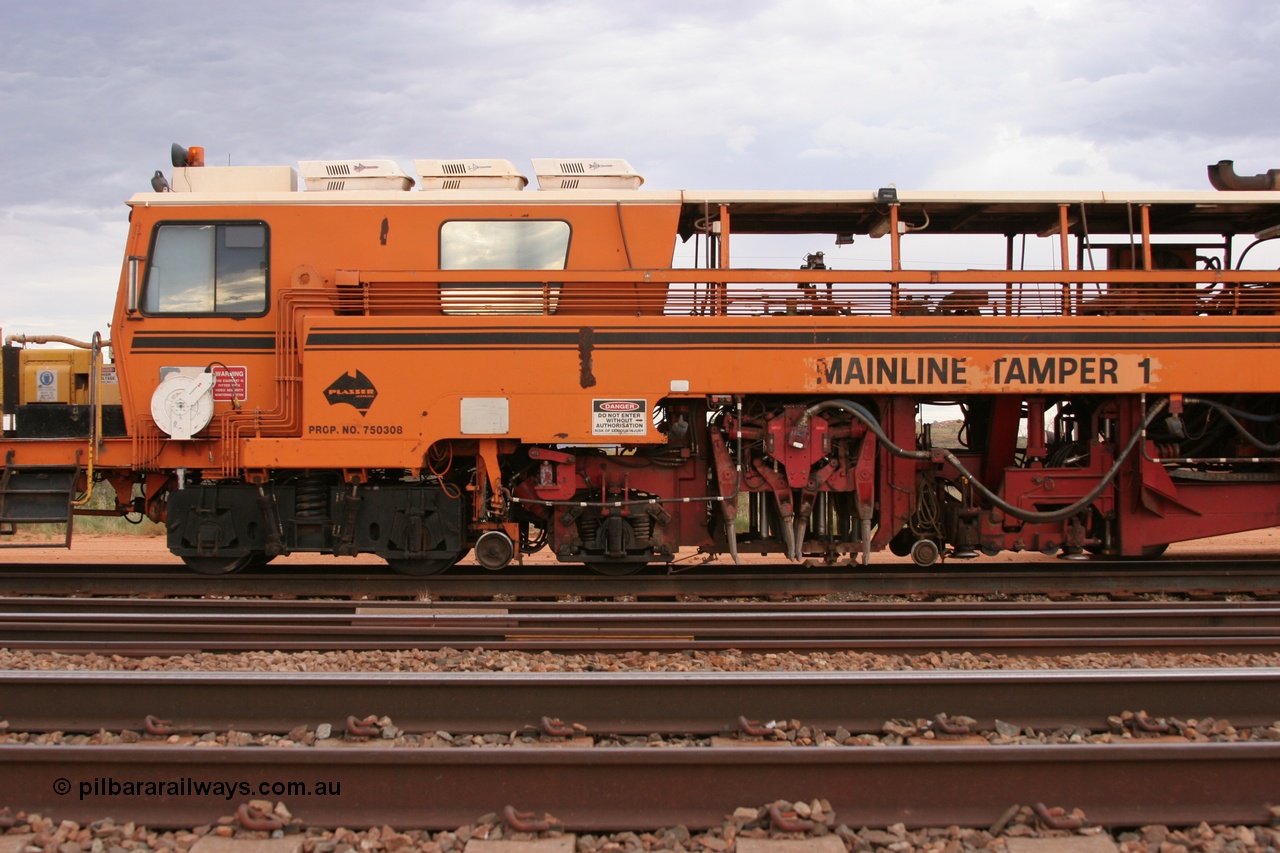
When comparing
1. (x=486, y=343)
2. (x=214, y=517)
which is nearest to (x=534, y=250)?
(x=486, y=343)

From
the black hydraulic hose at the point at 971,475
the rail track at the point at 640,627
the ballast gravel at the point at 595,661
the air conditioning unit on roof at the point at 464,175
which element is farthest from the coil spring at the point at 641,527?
the air conditioning unit on roof at the point at 464,175

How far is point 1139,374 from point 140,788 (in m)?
8.40

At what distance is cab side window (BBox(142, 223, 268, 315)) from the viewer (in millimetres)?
8977

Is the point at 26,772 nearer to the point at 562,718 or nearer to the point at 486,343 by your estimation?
the point at 562,718

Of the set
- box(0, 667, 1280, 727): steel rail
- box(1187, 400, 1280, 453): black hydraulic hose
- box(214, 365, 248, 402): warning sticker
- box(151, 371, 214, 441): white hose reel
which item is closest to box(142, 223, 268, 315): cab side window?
box(214, 365, 248, 402): warning sticker

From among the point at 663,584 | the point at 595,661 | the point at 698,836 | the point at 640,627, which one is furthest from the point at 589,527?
the point at 698,836

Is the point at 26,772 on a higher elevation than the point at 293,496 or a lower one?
lower

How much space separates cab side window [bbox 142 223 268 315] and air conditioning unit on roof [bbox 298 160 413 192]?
0.72 m

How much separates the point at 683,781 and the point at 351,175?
7.26 m

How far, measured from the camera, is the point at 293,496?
28.9 feet

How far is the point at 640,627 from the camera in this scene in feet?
22.5

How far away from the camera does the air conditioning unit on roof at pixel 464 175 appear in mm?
9117

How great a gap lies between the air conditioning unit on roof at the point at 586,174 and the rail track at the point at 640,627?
4117 mm

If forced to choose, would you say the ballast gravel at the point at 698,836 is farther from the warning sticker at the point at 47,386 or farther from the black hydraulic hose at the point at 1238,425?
the warning sticker at the point at 47,386
